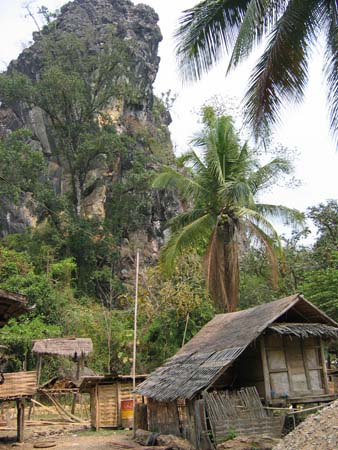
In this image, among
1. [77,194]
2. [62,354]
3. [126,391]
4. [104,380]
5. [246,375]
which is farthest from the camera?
[77,194]

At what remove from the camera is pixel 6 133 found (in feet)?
129

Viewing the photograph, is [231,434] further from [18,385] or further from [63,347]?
[63,347]

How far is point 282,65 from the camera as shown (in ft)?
28.6

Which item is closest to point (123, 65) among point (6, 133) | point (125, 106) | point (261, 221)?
point (125, 106)

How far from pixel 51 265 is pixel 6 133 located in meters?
13.8

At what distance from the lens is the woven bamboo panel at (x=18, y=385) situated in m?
14.1

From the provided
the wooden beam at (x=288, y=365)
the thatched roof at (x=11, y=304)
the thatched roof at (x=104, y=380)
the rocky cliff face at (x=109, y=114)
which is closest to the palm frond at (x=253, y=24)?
the thatched roof at (x=11, y=304)

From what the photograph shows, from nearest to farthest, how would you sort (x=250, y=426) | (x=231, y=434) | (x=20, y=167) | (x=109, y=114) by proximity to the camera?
(x=231, y=434)
(x=250, y=426)
(x=20, y=167)
(x=109, y=114)

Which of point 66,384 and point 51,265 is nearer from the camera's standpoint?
point 66,384

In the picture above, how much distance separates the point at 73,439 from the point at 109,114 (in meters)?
26.5

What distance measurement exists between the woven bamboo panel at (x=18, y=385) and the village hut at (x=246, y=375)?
318cm

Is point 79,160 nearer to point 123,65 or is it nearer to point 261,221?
point 123,65

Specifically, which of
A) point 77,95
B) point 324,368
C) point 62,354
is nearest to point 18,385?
point 62,354

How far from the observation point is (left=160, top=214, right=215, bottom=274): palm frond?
60.7 feet
